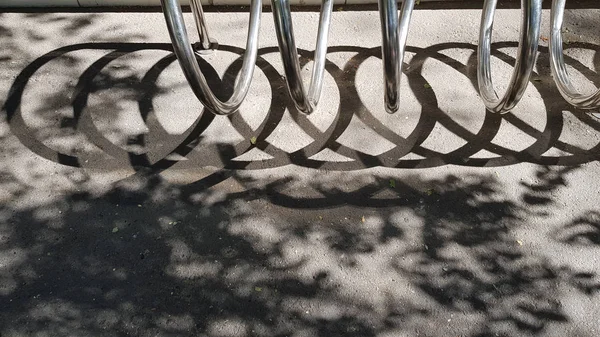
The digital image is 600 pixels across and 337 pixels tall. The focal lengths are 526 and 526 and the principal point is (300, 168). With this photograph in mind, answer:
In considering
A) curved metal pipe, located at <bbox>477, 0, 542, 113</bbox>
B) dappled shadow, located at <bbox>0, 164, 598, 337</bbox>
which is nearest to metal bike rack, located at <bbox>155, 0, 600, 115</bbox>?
curved metal pipe, located at <bbox>477, 0, 542, 113</bbox>

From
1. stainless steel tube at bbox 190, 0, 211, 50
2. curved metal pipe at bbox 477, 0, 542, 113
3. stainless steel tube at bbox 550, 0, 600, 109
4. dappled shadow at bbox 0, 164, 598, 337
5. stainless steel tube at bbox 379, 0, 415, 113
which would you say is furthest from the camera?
stainless steel tube at bbox 190, 0, 211, 50

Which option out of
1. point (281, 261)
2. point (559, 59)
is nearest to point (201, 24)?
point (281, 261)

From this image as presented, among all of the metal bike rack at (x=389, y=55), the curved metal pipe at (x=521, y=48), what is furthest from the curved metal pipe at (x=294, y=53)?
the curved metal pipe at (x=521, y=48)

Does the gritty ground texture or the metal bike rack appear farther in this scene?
the gritty ground texture

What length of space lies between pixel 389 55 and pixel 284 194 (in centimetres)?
151

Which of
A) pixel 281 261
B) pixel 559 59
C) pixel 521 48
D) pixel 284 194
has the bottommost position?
pixel 281 261

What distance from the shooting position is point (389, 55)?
11.1ft

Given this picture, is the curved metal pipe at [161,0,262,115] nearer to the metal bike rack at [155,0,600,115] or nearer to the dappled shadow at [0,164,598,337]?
the metal bike rack at [155,0,600,115]

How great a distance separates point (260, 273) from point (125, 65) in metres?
2.60

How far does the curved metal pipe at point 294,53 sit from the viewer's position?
11.1 feet

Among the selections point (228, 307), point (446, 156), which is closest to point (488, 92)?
point (446, 156)

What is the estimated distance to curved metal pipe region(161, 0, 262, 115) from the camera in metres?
3.29

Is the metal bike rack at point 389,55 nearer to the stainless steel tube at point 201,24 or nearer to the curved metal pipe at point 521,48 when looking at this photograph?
the curved metal pipe at point 521,48

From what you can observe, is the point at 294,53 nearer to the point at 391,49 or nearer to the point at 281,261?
the point at 391,49
